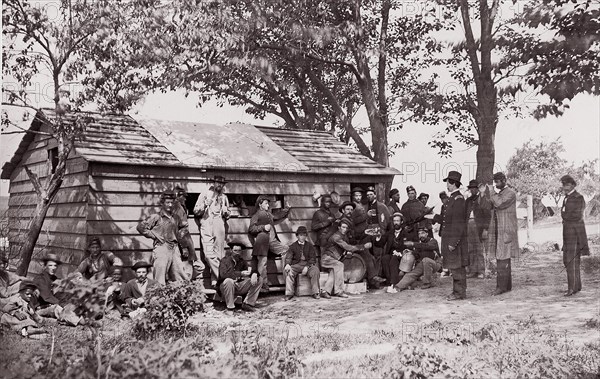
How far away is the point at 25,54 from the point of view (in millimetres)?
10039

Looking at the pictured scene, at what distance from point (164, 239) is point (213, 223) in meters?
1.28

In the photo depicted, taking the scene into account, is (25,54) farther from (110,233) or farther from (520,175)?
(520,175)

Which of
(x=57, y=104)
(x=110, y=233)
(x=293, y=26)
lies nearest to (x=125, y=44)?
(x=57, y=104)

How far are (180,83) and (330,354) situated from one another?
7.88 m

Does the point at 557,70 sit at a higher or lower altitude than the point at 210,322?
higher

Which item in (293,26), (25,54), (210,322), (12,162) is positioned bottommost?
(210,322)

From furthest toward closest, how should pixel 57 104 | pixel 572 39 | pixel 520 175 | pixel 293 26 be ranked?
pixel 520 175, pixel 293 26, pixel 57 104, pixel 572 39

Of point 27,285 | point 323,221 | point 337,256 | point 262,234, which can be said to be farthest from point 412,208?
point 27,285

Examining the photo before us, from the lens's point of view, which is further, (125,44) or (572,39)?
(125,44)

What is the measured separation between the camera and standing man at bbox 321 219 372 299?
11.6 meters

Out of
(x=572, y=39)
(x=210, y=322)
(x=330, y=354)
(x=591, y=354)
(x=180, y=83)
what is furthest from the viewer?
(x=180, y=83)

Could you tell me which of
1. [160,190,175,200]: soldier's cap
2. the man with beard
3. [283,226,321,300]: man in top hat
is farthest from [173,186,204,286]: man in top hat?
the man with beard

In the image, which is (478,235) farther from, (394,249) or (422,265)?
(394,249)

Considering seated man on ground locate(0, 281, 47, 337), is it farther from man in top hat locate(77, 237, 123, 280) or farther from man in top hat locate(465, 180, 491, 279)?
man in top hat locate(465, 180, 491, 279)
